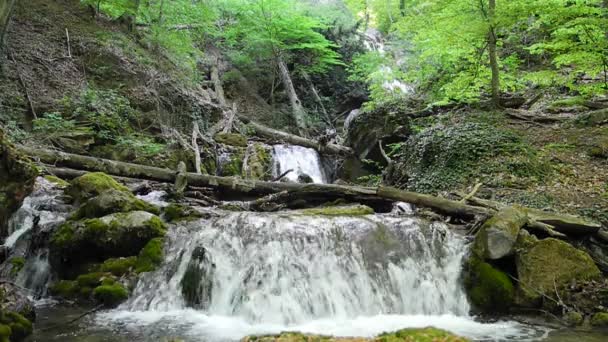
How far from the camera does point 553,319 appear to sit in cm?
547

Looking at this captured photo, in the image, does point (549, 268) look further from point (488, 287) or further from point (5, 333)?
point (5, 333)

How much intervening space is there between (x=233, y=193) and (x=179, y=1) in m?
8.38

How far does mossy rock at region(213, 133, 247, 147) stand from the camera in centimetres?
1455

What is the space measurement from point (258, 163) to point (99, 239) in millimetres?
7708

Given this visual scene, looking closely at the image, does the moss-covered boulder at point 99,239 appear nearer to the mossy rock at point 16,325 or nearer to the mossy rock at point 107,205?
the mossy rock at point 107,205

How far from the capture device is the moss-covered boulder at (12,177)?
578cm

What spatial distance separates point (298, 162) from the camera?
15.2 metres

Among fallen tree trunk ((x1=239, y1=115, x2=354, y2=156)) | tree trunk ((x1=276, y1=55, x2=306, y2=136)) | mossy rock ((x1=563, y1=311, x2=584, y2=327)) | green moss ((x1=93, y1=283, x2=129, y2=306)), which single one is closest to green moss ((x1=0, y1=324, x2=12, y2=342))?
green moss ((x1=93, y1=283, x2=129, y2=306))

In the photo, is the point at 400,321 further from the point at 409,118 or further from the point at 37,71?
the point at 37,71

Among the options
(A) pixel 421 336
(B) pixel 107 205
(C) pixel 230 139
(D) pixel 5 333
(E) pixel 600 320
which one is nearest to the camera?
(A) pixel 421 336

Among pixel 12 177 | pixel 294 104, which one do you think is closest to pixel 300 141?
pixel 294 104

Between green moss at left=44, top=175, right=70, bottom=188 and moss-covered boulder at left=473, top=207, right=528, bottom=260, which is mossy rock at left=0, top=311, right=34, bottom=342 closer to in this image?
green moss at left=44, top=175, right=70, bottom=188

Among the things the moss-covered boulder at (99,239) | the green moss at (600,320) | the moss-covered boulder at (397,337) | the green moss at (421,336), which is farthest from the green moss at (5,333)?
the green moss at (600,320)

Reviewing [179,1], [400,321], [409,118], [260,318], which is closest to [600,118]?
[409,118]
